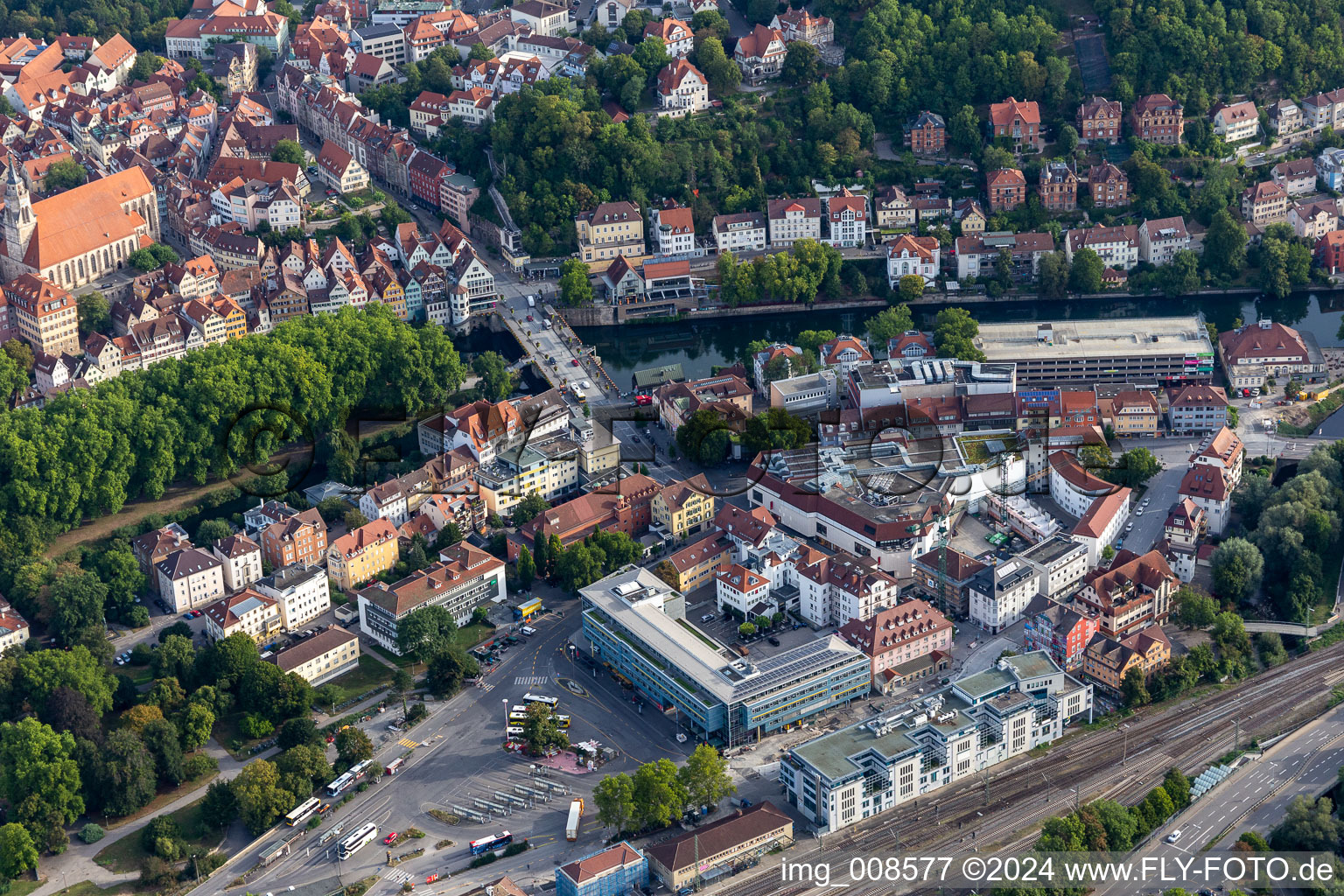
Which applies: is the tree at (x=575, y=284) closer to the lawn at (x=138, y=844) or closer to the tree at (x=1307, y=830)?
the lawn at (x=138, y=844)

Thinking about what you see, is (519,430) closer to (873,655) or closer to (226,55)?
(873,655)

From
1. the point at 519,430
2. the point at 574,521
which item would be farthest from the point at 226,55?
the point at 574,521

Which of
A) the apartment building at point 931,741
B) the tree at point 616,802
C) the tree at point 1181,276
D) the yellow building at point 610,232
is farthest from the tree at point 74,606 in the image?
the tree at point 1181,276

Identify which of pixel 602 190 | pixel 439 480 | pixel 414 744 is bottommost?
pixel 414 744

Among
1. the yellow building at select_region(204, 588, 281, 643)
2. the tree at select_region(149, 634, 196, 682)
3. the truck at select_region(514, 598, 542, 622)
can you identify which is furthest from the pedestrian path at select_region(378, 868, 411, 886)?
the truck at select_region(514, 598, 542, 622)

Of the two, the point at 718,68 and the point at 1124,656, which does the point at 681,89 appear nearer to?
the point at 718,68

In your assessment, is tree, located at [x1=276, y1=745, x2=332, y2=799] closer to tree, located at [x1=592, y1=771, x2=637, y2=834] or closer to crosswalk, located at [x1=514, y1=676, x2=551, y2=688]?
crosswalk, located at [x1=514, y1=676, x2=551, y2=688]
